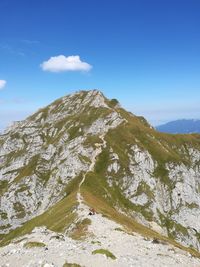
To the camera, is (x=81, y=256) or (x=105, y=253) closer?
(x=81, y=256)

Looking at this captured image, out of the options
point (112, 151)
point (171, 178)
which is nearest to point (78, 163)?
point (112, 151)

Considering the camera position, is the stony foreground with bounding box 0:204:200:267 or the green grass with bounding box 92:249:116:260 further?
the green grass with bounding box 92:249:116:260

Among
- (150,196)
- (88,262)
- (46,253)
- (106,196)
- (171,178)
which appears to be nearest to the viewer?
(88,262)

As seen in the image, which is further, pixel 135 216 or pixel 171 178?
pixel 171 178

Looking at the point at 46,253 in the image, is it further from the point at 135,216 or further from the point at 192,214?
the point at 192,214

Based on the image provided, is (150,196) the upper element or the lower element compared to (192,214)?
upper

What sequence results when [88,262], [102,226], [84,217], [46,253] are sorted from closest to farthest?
[88,262], [46,253], [102,226], [84,217]

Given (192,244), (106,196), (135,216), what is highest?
(106,196)

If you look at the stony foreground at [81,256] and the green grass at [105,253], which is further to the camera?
the green grass at [105,253]

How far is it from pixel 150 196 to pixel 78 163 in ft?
133

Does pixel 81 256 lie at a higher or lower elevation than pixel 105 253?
higher

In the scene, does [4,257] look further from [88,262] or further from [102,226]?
[102,226]

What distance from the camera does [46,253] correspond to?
104ft

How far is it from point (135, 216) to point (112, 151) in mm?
43003
